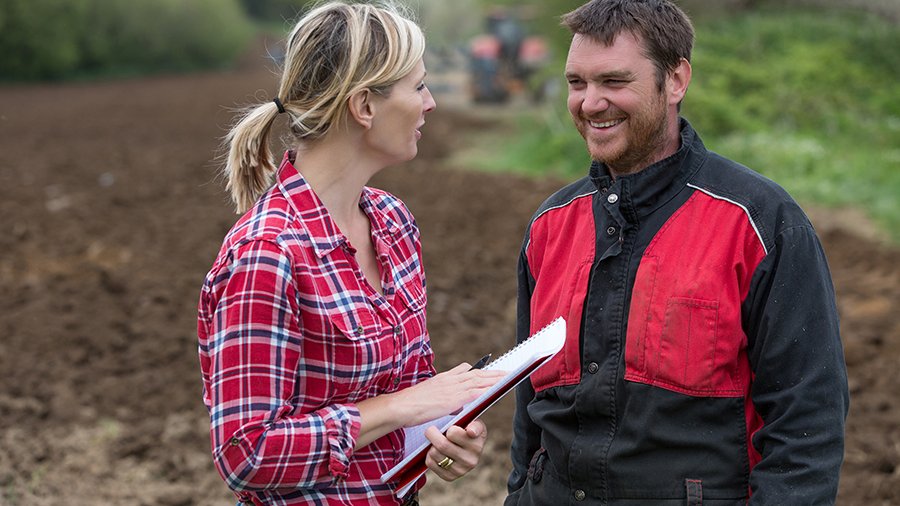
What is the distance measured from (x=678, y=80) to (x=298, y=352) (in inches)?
37.3

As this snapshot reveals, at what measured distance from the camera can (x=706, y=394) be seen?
2.08 metres

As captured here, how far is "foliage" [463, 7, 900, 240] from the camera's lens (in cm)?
1123

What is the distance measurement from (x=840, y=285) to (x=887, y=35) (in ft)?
32.9

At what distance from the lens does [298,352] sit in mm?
1981

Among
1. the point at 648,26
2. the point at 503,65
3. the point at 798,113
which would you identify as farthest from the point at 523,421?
the point at 503,65

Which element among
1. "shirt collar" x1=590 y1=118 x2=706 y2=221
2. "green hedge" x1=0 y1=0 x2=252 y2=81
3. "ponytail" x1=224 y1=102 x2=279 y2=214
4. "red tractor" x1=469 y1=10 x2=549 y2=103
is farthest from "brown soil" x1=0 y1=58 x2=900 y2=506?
"green hedge" x1=0 y1=0 x2=252 y2=81

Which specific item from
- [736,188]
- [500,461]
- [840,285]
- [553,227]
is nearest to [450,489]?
[500,461]

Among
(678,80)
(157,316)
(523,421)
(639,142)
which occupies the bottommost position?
(157,316)

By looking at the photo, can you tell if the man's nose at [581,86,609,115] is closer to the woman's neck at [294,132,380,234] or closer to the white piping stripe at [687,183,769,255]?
the white piping stripe at [687,183,769,255]

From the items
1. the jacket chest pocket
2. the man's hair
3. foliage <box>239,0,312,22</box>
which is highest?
the man's hair

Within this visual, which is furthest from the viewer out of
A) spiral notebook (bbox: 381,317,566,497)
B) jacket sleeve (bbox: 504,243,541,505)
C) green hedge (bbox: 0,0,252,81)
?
green hedge (bbox: 0,0,252,81)

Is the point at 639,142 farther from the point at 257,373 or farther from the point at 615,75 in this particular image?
the point at 257,373

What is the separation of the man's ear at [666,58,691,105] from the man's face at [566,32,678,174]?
0.07ft

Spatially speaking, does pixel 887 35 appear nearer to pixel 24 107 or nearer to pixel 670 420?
pixel 670 420
